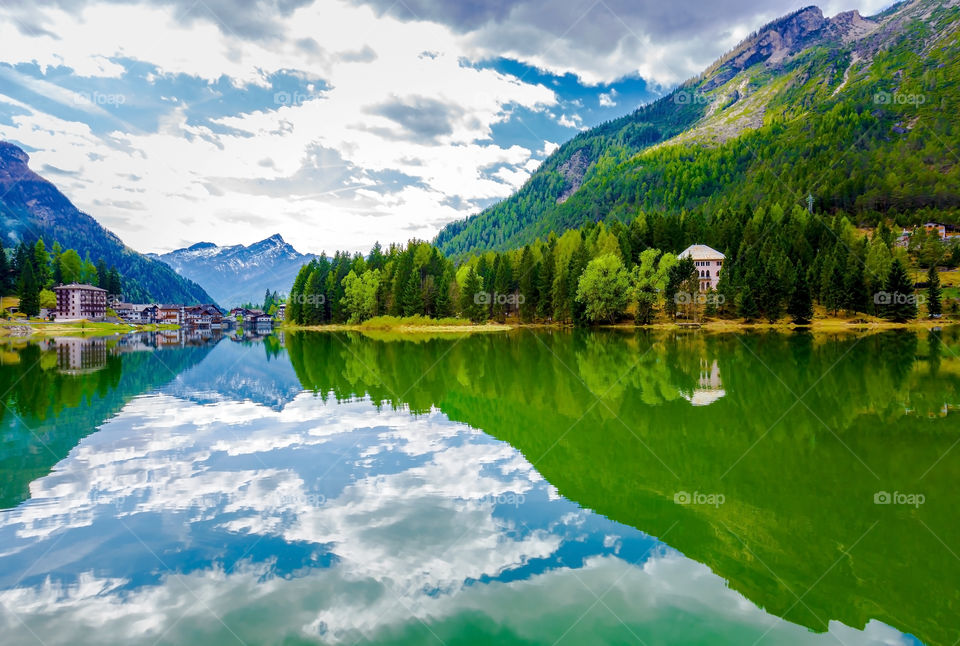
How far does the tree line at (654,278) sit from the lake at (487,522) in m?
71.3

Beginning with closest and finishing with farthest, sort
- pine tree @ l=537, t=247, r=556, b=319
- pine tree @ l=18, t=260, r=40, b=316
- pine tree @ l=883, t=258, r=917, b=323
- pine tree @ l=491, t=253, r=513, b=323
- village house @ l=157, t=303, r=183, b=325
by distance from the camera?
pine tree @ l=883, t=258, r=917, b=323 → pine tree @ l=537, t=247, r=556, b=319 → pine tree @ l=491, t=253, r=513, b=323 → pine tree @ l=18, t=260, r=40, b=316 → village house @ l=157, t=303, r=183, b=325

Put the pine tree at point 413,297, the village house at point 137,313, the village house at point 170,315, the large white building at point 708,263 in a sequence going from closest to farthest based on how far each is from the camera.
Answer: the pine tree at point 413,297 < the large white building at point 708,263 < the village house at point 137,313 < the village house at point 170,315

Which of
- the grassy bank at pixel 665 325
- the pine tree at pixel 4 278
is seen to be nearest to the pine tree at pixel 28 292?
the pine tree at pixel 4 278

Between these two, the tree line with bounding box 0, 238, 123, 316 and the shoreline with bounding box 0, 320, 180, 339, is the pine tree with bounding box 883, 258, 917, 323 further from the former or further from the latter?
the tree line with bounding box 0, 238, 123, 316

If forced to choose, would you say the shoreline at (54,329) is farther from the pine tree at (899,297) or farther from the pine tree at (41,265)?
the pine tree at (899,297)

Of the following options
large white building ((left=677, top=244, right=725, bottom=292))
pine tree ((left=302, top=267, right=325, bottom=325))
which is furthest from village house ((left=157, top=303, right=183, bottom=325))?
large white building ((left=677, top=244, right=725, bottom=292))

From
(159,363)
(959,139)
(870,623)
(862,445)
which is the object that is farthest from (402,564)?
(959,139)

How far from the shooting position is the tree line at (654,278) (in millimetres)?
87125

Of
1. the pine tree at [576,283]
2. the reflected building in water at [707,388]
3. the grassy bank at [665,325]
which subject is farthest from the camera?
the pine tree at [576,283]

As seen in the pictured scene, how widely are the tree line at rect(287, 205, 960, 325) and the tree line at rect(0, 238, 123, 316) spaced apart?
→ 5152 cm

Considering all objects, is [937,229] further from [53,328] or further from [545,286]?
[53,328]

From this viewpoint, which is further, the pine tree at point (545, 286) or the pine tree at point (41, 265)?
the pine tree at point (41, 265)

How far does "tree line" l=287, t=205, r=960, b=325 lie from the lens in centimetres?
8712

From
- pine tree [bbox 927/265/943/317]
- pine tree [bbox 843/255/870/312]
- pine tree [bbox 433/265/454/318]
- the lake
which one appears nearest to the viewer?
the lake
